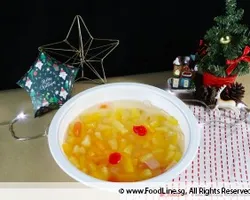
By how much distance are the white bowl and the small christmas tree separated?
0.44 ft

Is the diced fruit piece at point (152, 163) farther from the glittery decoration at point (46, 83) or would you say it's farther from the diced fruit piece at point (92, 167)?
the glittery decoration at point (46, 83)

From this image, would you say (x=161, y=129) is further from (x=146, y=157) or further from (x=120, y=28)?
(x=120, y=28)

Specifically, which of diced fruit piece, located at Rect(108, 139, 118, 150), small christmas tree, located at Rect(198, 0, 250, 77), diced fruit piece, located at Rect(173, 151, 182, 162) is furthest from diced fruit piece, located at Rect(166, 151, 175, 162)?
small christmas tree, located at Rect(198, 0, 250, 77)

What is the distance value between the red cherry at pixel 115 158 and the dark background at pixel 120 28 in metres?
0.31

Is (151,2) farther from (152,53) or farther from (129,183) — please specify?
(129,183)

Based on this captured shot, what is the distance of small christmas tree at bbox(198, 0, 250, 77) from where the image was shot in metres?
1.12

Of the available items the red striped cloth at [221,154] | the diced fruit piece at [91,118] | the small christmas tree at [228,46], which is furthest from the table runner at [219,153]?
the diced fruit piece at [91,118]

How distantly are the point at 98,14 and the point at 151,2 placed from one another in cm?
13

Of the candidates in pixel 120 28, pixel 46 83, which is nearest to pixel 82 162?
pixel 46 83

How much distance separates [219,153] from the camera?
1.08 metres

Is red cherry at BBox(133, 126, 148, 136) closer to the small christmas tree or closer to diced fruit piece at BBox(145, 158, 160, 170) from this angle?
diced fruit piece at BBox(145, 158, 160, 170)

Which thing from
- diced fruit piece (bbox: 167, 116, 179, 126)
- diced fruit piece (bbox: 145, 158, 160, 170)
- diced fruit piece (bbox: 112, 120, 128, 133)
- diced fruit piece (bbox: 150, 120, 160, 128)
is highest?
diced fruit piece (bbox: 167, 116, 179, 126)

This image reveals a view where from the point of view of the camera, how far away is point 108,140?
3.57 ft

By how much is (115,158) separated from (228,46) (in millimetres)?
Answer: 365
